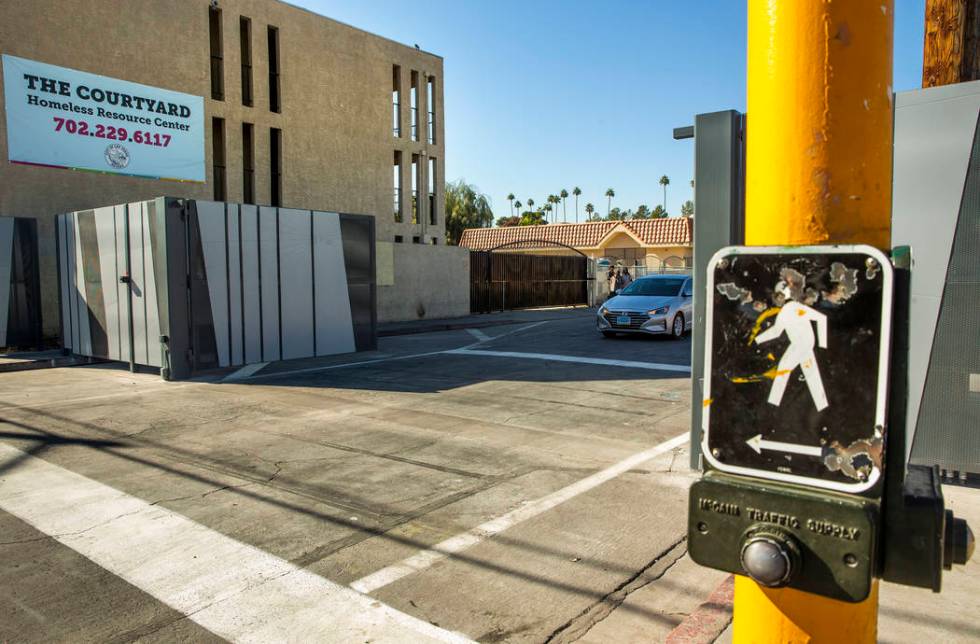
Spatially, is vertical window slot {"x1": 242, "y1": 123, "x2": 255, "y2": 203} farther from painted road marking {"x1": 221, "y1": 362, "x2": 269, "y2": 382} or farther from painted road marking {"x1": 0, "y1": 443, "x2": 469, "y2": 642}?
painted road marking {"x1": 0, "y1": 443, "x2": 469, "y2": 642}

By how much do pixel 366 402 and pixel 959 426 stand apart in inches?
260

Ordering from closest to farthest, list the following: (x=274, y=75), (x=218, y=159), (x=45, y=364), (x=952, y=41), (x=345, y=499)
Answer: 1. (x=952, y=41)
2. (x=345, y=499)
3. (x=45, y=364)
4. (x=218, y=159)
5. (x=274, y=75)

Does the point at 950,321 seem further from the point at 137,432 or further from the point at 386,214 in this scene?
the point at 386,214

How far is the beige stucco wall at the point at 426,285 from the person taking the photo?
22.8 metres

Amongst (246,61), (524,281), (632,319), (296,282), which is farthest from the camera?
(524,281)

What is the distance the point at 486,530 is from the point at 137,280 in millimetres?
9601

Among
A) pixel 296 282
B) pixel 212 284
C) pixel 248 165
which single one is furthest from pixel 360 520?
pixel 248 165

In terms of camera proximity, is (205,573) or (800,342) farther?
(205,573)

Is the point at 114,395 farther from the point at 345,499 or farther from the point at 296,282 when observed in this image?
the point at 345,499

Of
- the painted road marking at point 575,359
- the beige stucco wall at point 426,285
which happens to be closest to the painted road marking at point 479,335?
the painted road marking at point 575,359

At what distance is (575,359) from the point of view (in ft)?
43.6

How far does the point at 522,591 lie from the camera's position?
153 inches

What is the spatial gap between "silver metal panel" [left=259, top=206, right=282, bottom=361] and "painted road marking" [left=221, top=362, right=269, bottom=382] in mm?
288

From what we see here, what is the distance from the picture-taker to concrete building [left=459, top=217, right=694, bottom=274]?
3988 centimetres
